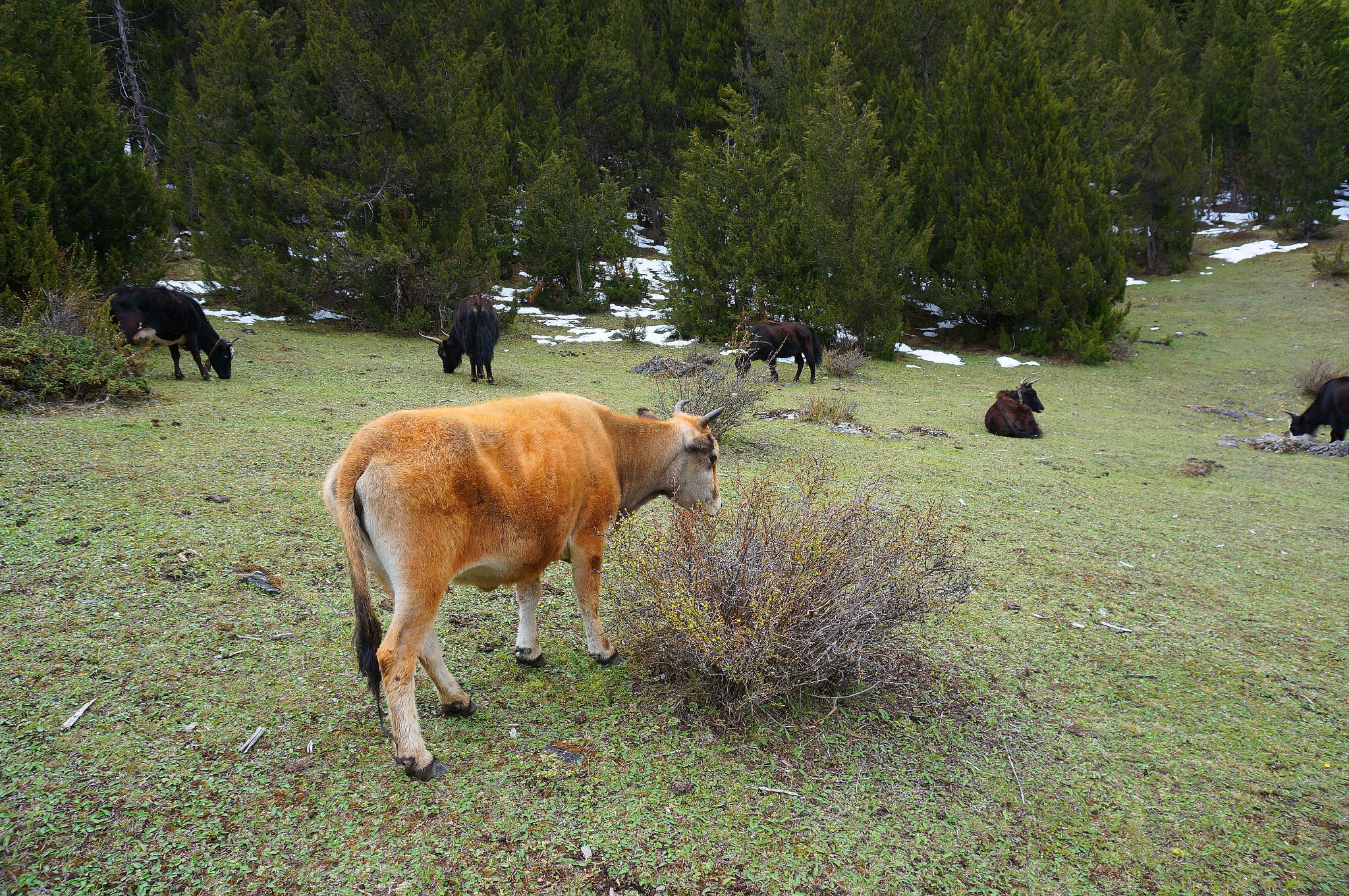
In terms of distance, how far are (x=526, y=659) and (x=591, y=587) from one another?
489mm

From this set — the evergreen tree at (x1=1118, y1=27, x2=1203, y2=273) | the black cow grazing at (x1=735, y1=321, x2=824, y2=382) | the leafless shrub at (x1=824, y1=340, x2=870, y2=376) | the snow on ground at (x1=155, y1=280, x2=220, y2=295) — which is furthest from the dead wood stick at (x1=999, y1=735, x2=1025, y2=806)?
the evergreen tree at (x1=1118, y1=27, x2=1203, y2=273)

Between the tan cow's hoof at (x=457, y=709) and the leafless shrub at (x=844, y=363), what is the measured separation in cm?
1380

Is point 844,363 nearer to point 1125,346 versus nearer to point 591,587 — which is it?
point 1125,346

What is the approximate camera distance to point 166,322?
962 centimetres

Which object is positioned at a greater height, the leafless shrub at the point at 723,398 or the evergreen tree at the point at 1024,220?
the evergreen tree at the point at 1024,220

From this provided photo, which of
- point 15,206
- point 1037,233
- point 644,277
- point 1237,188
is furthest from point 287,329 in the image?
point 1237,188

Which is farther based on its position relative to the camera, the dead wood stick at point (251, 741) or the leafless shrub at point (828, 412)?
the leafless shrub at point (828, 412)

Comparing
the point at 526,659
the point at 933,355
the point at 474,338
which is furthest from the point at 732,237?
the point at 526,659

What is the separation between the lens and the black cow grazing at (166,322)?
9477 mm

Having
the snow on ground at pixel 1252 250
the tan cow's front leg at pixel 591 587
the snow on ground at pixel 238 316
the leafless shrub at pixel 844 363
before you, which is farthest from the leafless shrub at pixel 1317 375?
the snow on ground at pixel 238 316

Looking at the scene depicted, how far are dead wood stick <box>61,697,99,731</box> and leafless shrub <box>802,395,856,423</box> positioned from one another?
8.60 m

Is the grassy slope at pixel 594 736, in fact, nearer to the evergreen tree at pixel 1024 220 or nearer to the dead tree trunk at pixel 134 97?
the evergreen tree at pixel 1024 220

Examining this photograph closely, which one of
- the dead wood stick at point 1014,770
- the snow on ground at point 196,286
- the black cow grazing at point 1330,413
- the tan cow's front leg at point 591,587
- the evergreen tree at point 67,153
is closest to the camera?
the dead wood stick at point 1014,770

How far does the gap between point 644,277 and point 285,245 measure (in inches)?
494
